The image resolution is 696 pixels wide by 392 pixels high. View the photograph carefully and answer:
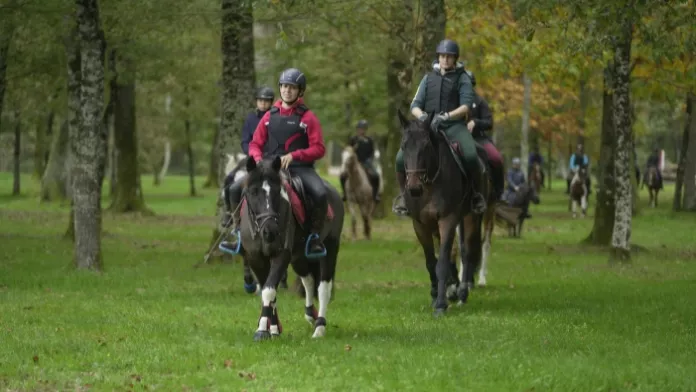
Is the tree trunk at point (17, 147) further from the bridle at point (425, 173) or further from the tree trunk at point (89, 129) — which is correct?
the bridle at point (425, 173)

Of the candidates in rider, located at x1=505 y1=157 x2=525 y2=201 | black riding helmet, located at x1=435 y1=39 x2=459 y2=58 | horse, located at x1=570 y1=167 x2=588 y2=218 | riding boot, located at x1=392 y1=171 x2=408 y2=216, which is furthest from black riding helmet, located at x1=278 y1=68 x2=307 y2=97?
horse, located at x1=570 y1=167 x2=588 y2=218

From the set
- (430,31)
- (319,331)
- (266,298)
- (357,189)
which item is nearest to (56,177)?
(357,189)

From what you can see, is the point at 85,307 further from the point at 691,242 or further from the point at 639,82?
the point at 691,242

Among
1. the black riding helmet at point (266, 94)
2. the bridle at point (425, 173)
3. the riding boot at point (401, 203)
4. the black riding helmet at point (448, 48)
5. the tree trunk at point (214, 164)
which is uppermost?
the black riding helmet at point (448, 48)

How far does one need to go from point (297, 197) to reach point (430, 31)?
11841 millimetres

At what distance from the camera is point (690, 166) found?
150ft

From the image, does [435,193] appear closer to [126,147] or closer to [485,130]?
[485,130]

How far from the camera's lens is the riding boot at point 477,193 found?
56.5 ft

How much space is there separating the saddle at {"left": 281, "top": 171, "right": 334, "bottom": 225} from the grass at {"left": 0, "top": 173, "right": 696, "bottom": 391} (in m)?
1.32

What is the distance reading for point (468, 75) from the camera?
17.3 meters

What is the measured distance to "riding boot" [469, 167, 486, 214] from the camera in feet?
56.5

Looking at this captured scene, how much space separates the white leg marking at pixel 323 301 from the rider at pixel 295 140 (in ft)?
1.34

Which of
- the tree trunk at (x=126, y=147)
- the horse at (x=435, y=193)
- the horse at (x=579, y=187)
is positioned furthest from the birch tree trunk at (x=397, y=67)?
the tree trunk at (x=126, y=147)

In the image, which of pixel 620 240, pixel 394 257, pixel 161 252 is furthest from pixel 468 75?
pixel 161 252
